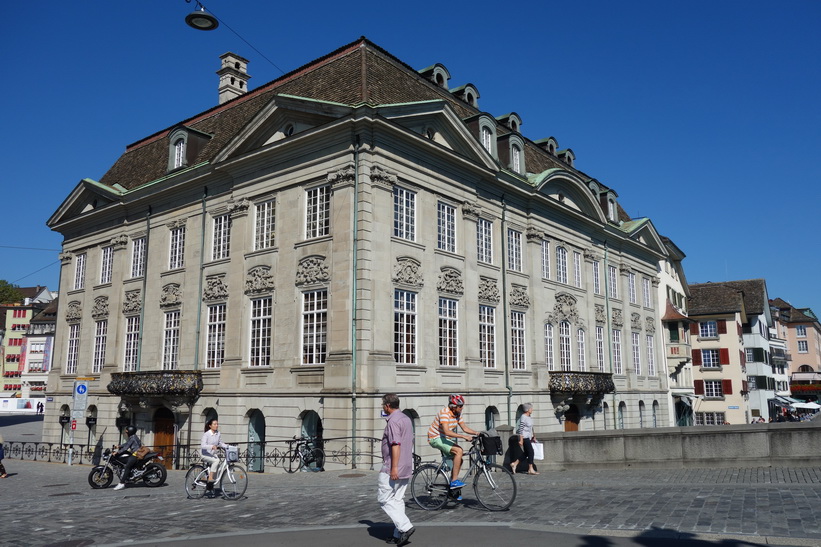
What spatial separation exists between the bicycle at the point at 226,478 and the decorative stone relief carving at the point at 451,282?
532 inches

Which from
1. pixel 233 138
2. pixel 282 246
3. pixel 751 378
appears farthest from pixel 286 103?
pixel 751 378

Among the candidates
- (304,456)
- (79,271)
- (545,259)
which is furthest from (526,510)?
(79,271)

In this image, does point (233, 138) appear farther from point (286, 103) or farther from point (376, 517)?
point (376, 517)

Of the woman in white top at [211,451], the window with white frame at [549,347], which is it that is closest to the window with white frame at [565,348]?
the window with white frame at [549,347]

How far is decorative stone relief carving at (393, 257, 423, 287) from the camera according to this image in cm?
2533

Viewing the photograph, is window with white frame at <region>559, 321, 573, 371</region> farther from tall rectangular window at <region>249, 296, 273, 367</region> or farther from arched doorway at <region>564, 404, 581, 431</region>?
tall rectangular window at <region>249, 296, 273, 367</region>

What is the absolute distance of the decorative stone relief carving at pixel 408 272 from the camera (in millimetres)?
25328

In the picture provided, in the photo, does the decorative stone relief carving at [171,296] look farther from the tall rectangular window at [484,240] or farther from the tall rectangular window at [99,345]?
the tall rectangular window at [484,240]

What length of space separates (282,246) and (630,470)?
15.1m

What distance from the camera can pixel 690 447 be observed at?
17.6 metres

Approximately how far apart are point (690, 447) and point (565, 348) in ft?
60.1

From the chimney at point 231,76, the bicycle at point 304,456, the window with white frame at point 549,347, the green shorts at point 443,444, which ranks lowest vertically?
the bicycle at point 304,456

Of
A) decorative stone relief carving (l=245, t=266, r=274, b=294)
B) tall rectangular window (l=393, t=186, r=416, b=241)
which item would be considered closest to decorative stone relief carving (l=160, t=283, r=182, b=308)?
decorative stone relief carving (l=245, t=266, r=274, b=294)

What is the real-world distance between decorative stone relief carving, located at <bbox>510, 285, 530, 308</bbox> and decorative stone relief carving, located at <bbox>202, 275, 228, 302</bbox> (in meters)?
12.6
